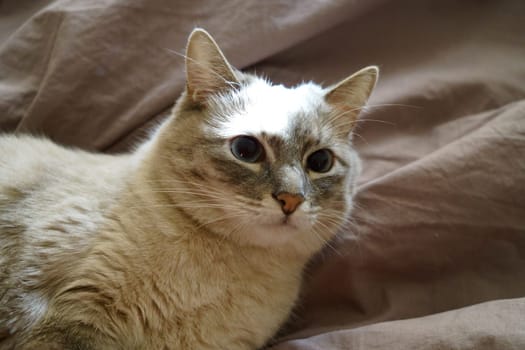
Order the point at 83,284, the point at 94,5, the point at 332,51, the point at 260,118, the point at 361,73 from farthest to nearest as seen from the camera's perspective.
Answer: the point at 332,51 < the point at 94,5 < the point at 361,73 < the point at 260,118 < the point at 83,284

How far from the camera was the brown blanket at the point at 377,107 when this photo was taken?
1.66 metres

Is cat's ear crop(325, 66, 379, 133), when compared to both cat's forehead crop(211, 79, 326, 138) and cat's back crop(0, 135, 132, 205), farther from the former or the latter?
cat's back crop(0, 135, 132, 205)

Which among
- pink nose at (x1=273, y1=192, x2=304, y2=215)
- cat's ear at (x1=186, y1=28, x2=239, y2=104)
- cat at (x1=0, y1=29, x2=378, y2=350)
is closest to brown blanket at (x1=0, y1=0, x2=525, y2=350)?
cat at (x1=0, y1=29, x2=378, y2=350)

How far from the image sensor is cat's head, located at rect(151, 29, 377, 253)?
1.41 meters

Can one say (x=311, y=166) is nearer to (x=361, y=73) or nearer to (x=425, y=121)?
(x=361, y=73)

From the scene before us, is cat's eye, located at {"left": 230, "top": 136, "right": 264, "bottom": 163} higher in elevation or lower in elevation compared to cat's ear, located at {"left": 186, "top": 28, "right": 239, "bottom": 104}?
lower

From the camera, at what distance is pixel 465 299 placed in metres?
1.66

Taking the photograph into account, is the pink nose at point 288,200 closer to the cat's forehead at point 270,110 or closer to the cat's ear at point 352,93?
the cat's forehead at point 270,110

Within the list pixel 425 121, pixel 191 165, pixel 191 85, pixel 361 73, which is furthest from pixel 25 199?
pixel 425 121

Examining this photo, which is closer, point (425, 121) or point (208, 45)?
point (208, 45)

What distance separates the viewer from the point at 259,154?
1.48 metres

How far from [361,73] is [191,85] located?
67 centimetres

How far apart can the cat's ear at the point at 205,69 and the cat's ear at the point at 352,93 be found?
40 centimetres

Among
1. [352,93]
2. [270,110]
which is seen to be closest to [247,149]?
[270,110]
